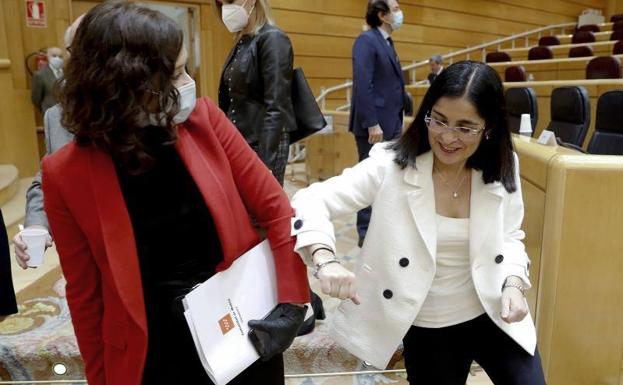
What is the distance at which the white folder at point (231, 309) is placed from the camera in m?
0.91

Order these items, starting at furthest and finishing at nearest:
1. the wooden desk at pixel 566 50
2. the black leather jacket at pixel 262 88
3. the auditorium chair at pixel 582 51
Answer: the wooden desk at pixel 566 50
the auditorium chair at pixel 582 51
the black leather jacket at pixel 262 88

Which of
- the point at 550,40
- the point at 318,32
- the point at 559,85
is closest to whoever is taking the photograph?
the point at 559,85

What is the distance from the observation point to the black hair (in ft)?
9.31

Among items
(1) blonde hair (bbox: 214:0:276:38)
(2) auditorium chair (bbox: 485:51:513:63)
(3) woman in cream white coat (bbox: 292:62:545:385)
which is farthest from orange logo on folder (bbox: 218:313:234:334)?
(2) auditorium chair (bbox: 485:51:513:63)

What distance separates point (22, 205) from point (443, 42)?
290 inches

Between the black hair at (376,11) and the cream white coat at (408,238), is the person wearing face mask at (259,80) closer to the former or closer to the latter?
the cream white coat at (408,238)

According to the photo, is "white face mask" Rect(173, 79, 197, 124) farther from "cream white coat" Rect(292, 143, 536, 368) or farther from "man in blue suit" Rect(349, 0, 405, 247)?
"man in blue suit" Rect(349, 0, 405, 247)

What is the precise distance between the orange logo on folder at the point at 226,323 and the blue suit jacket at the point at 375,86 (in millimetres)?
1981

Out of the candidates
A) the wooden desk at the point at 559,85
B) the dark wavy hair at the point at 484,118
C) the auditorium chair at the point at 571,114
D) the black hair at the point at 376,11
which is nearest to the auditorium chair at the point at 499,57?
the wooden desk at the point at 559,85

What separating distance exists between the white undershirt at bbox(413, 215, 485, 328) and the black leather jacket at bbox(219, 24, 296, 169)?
70 centimetres

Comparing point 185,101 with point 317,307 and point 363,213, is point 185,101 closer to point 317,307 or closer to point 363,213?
point 317,307

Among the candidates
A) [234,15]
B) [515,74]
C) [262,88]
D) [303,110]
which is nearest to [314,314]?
[303,110]

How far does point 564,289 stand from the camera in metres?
1.52

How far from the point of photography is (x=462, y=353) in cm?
125
